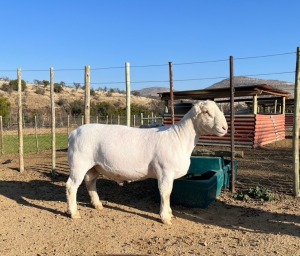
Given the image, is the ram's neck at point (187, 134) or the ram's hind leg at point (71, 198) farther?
the ram's hind leg at point (71, 198)

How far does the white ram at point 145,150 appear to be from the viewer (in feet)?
18.0

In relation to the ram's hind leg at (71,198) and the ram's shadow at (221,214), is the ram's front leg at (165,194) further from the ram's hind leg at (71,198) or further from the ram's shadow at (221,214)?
the ram's hind leg at (71,198)

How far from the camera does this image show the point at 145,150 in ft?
18.5

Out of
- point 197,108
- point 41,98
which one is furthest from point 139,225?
point 41,98

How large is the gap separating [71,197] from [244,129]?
491 inches

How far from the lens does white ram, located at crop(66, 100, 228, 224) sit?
5477 mm

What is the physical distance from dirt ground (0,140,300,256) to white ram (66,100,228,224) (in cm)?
43

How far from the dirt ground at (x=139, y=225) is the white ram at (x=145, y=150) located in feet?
1.40

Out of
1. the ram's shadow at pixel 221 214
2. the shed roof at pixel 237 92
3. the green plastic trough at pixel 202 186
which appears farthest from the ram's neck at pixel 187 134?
the shed roof at pixel 237 92

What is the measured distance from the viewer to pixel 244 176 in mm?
8836

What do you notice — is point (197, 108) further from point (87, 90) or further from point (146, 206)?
point (87, 90)

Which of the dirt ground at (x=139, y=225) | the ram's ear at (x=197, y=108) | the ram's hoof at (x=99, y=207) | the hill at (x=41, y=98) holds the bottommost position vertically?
the dirt ground at (x=139, y=225)

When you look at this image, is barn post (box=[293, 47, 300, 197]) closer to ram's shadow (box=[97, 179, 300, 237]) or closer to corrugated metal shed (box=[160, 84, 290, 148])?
ram's shadow (box=[97, 179, 300, 237])

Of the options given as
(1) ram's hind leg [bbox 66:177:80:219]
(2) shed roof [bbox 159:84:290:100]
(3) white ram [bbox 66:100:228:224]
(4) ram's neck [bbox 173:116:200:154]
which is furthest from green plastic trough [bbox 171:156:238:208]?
(2) shed roof [bbox 159:84:290:100]
